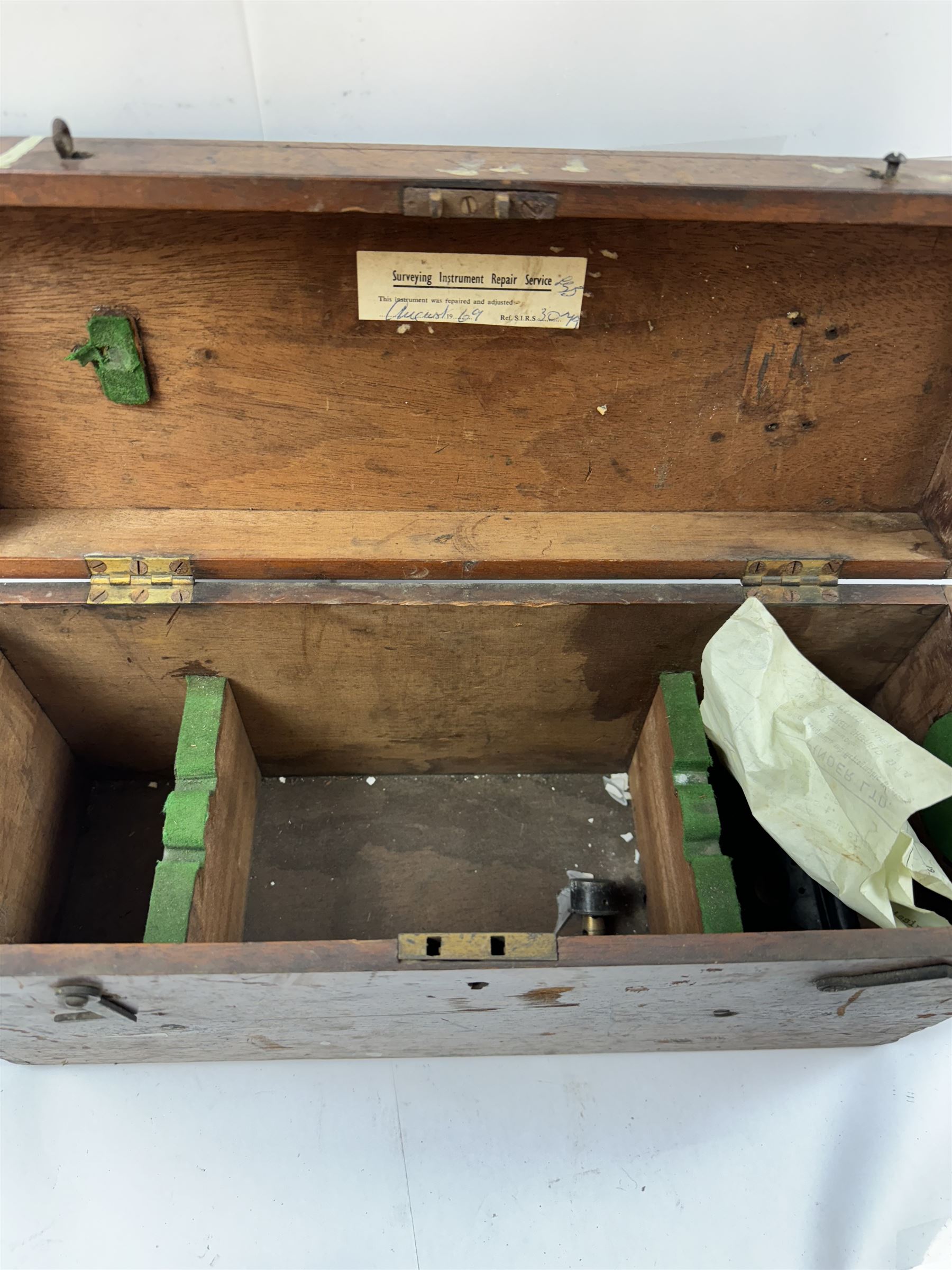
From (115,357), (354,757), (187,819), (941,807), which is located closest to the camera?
(115,357)

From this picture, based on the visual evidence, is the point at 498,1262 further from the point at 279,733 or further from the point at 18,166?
the point at 18,166

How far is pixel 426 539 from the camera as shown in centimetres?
157

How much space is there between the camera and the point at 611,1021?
1408 millimetres

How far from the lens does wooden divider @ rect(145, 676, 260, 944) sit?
1399mm

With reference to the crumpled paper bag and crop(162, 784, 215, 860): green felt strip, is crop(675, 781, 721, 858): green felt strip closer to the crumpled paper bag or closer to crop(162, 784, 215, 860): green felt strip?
the crumpled paper bag

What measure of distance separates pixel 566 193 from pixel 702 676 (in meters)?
0.87

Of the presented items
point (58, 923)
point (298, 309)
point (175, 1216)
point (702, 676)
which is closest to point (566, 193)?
point (298, 309)

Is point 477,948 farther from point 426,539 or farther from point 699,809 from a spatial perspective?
point 426,539

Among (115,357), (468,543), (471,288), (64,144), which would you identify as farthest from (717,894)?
(64,144)

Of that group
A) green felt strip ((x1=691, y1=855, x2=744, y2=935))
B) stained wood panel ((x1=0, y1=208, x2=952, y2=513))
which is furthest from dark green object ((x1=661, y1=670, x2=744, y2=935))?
stained wood panel ((x1=0, y1=208, x2=952, y2=513))

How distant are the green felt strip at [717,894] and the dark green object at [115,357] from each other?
1114mm

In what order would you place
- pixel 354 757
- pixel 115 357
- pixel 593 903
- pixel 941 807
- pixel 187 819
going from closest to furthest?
pixel 115 357
pixel 187 819
pixel 941 807
pixel 593 903
pixel 354 757

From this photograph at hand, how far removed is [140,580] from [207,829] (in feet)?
1.33

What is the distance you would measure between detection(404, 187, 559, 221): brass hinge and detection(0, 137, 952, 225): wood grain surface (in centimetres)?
1
